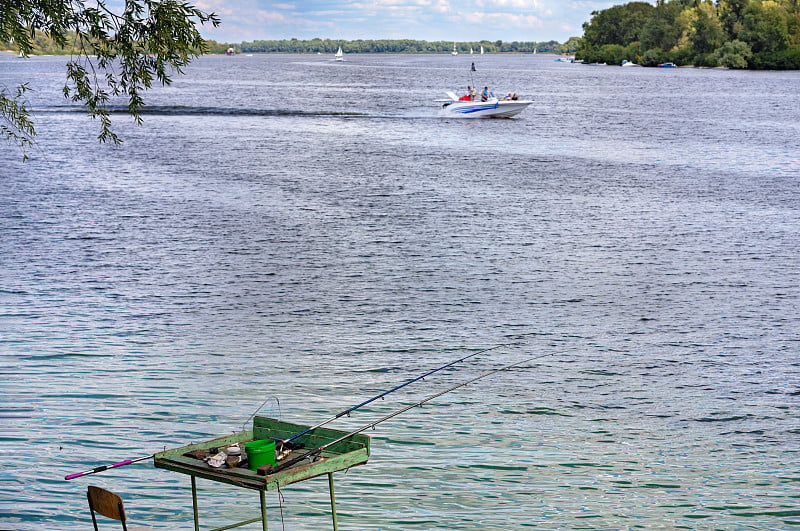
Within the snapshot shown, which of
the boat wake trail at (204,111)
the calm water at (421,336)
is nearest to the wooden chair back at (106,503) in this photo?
the calm water at (421,336)

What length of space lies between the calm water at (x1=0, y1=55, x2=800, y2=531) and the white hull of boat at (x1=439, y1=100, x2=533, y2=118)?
3567cm

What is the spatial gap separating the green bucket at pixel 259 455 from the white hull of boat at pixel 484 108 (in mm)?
83548

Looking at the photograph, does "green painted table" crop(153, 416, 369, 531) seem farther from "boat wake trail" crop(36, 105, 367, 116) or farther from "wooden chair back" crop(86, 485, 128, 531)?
"boat wake trail" crop(36, 105, 367, 116)

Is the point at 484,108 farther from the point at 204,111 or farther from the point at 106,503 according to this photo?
the point at 106,503

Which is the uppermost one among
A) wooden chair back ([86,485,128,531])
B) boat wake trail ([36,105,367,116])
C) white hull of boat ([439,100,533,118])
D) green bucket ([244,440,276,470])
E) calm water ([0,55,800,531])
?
white hull of boat ([439,100,533,118])

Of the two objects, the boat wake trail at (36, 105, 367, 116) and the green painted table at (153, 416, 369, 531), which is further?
the boat wake trail at (36, 105, 367, 116)

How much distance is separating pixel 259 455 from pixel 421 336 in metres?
14.0

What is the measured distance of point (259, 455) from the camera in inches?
301

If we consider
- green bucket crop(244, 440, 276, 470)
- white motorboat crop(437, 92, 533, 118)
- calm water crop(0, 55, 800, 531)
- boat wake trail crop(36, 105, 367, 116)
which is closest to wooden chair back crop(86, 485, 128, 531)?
green bucket crop(244, 440, 276, 470)

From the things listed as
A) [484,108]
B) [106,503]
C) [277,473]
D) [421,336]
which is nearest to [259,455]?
[277,473]

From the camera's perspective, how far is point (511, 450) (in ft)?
49.2

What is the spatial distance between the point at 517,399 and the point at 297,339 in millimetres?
5779

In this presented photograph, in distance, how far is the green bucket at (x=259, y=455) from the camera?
764cm

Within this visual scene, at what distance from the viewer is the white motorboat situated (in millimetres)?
89875
